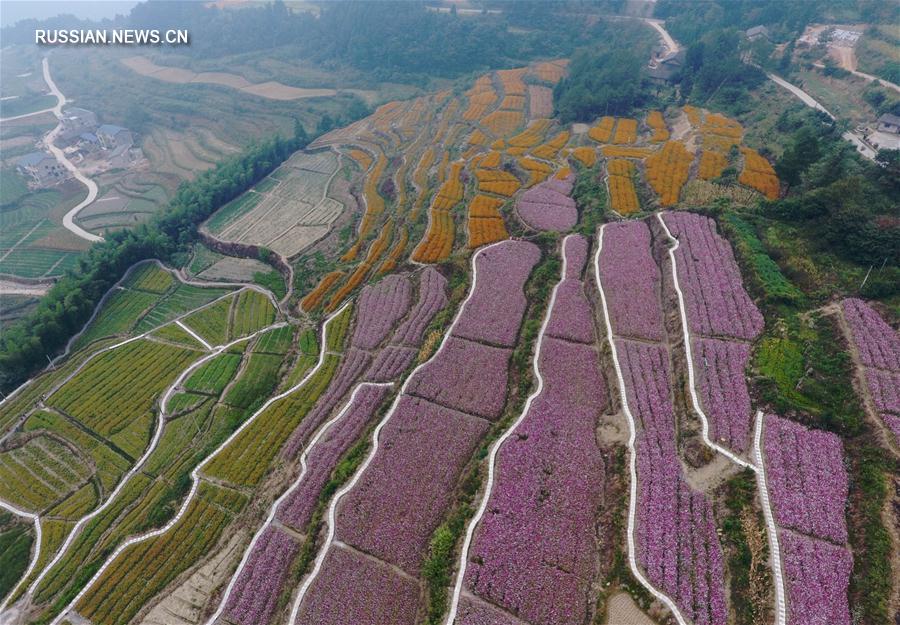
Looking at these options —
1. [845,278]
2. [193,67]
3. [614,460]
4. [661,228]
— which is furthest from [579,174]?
[193,67]

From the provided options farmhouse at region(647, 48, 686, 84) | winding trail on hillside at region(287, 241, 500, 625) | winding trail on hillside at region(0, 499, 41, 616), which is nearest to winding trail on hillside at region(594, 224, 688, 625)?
winding trail on hillside at region(287, 241, 500, 625)

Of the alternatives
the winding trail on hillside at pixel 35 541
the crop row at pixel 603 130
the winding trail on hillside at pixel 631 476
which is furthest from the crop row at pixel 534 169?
the winding trail on hillside at pixel 35 541

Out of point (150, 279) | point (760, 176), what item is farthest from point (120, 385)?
point (760, 176)

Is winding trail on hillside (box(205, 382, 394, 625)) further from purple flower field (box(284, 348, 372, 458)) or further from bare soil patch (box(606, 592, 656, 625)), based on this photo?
bare soil patch (box(606, 592, 656, 625))

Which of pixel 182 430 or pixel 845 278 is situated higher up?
pixel 845 278

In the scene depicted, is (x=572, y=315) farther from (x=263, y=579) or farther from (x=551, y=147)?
(x=551, y=147)

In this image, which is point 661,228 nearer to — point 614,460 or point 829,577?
point 614,460

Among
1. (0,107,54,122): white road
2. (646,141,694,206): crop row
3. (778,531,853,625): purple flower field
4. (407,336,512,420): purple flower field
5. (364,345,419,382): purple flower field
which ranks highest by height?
(646,141,694,206): crop row
